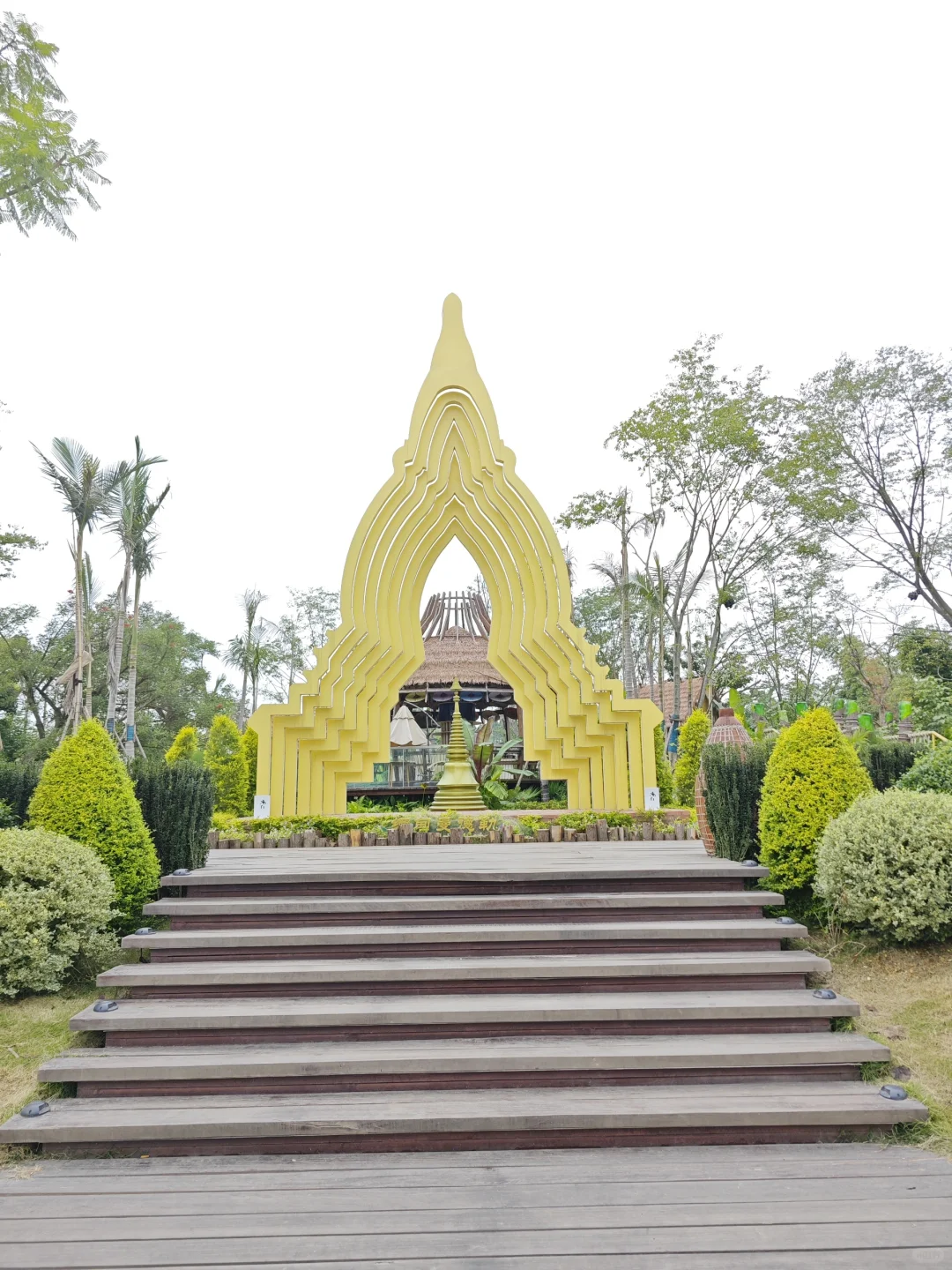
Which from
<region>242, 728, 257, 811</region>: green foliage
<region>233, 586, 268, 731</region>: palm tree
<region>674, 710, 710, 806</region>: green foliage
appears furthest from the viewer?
<region>233, 586, 268, 731</region>: palm tree

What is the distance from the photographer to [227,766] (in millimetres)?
13930

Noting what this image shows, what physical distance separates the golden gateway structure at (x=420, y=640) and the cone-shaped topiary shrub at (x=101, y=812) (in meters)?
4.47

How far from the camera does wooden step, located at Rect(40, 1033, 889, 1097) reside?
142 inches

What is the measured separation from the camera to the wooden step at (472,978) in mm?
4234

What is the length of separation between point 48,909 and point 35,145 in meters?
10.6

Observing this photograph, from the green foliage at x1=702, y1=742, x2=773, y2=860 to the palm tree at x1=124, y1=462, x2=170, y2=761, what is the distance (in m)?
16.0

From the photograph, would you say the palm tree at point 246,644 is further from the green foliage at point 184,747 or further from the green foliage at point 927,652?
the green foliage at point 927,652

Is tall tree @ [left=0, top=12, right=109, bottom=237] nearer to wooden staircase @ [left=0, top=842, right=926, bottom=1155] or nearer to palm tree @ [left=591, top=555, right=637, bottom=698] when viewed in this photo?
wooden staircase @ [left=0, top=842, right=926, bottom=1155]

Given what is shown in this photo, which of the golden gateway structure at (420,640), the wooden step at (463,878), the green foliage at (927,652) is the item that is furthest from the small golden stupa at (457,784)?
the green foliage at (927,652)

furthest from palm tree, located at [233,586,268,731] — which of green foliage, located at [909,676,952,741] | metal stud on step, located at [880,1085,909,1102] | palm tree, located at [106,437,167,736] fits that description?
metal stud on step, located at [880,1085,909,1102]

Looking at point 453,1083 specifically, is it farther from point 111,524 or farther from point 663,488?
point 111,524

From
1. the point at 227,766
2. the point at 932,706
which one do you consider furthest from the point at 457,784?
the point at 932,706

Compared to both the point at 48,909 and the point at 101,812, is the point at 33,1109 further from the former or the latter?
the point at 101,812

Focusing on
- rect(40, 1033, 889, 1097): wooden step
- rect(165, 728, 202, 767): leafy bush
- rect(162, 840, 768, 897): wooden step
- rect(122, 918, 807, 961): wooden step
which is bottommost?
rect(40, 1033, 889, 1097): wooden step
